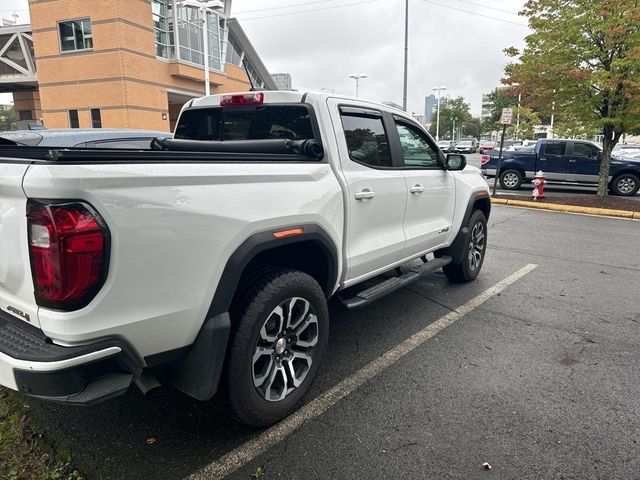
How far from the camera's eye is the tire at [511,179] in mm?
15215

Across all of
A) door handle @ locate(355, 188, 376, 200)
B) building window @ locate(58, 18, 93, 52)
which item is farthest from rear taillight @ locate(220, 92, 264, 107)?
building window @ locate(58, 18, 93, 52)

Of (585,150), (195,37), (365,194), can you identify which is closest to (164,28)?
(195,37)

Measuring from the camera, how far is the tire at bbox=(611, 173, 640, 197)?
531 inches

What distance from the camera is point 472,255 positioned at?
209 inches

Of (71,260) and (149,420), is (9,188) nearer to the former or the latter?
(71,260)

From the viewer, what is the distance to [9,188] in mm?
1858

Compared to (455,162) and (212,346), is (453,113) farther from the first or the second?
(212,346)

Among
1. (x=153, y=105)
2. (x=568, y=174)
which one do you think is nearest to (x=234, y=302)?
(x=568, y=174)

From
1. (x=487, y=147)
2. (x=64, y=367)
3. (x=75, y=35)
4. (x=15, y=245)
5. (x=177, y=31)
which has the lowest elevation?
(x=64, y=367)

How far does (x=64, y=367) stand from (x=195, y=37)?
25.9 metres

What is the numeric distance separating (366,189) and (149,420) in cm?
205

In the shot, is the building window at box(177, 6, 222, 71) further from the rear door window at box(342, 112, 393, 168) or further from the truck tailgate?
the truck tailgate

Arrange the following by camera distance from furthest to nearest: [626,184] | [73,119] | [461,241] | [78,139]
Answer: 1. [73,119]
2. [626,184]
3. [78,139]
4. [461,241]

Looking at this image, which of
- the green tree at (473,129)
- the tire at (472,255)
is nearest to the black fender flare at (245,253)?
the tire at (472,255)
